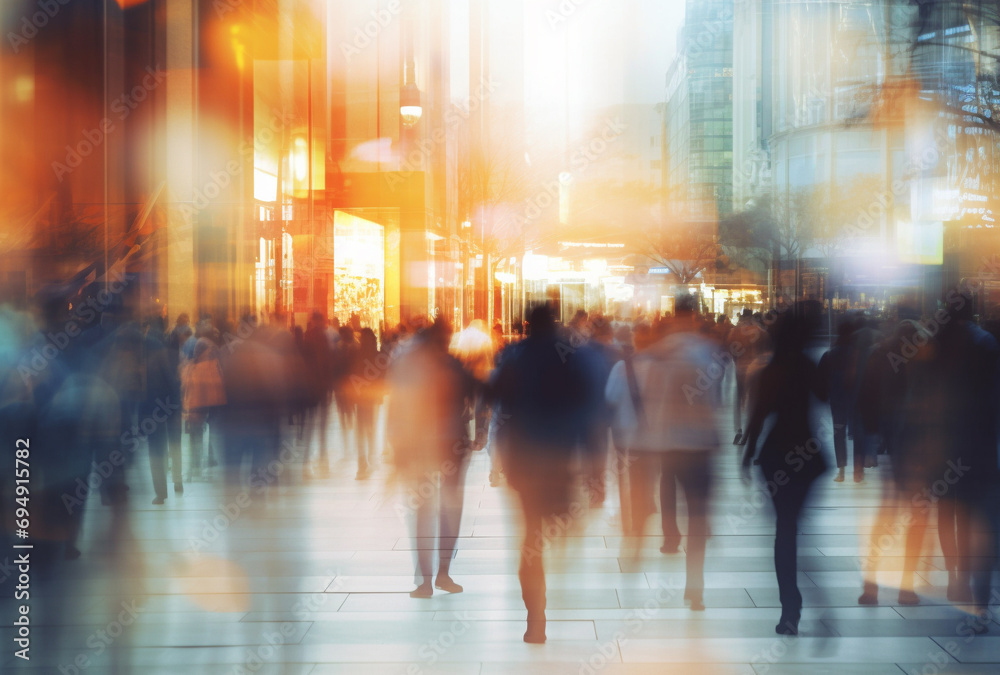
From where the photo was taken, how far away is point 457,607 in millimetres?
6465

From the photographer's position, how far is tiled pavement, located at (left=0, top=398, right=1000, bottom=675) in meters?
5.42

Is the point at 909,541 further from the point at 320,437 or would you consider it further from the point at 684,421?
the point at 320,437

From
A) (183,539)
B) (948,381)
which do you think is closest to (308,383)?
Result: (183,539)

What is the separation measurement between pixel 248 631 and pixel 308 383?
347 inches

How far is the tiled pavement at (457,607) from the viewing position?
542 cm

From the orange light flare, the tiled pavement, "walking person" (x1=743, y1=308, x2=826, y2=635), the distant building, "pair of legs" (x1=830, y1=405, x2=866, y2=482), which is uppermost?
the distant building

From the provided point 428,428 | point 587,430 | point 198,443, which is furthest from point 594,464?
point 198,443

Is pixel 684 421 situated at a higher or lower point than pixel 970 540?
higher

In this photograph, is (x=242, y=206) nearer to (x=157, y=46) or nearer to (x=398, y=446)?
(x=157, y=46)

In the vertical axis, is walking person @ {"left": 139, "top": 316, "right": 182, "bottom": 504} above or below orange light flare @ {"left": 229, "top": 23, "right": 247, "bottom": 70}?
below

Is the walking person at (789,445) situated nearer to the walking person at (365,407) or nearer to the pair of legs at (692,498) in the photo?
the pair of legs at (692,498)

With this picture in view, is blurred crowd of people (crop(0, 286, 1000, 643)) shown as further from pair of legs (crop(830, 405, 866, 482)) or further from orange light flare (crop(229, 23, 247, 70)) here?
orange light flare (crop(229, 23, 247, 70))

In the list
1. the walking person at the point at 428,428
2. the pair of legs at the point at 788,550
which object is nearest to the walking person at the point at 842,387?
the pair of legs at the point at 788,550

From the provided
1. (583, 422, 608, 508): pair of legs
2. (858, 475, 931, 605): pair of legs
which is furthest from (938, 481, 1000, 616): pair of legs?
(583, 422, 608, 508): pair of legs
